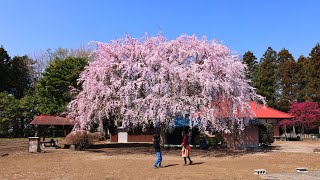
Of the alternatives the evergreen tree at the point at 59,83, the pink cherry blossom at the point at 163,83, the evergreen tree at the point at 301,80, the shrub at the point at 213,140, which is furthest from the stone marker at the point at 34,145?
the evergreen tree at the point at 301,80

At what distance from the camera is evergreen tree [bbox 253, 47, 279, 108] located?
4872cm

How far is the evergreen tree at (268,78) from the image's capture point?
48.7 m

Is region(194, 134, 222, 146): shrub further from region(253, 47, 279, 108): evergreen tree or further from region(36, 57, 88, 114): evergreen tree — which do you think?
region(253, 47, 279, 108): evergreen tree

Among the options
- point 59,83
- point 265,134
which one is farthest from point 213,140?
point 59,83

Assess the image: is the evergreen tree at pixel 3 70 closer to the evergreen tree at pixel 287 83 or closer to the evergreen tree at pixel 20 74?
the evergreen tree at pixel 20 74

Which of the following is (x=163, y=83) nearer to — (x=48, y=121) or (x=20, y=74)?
(x=48, y=121)

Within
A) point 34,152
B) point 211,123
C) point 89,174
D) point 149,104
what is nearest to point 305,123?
point 211,123

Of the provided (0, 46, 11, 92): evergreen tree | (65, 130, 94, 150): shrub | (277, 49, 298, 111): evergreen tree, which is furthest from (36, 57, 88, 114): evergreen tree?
(277, 49, 298, 111): evergreen tree

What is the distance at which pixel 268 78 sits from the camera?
49.3 m

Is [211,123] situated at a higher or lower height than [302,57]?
lower

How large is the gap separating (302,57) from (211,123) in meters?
38.0

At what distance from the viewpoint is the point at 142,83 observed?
820 inches

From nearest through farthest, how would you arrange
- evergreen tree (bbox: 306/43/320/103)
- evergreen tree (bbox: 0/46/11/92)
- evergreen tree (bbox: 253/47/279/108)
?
1. evergreen tree (bbox: 306/43/320/103)
2. evergreen tree (bbox: 253/47/279/108)
3. evergreen tree (bbox: 0/46/11/92)

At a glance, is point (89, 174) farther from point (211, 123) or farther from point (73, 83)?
point (73, 83)
